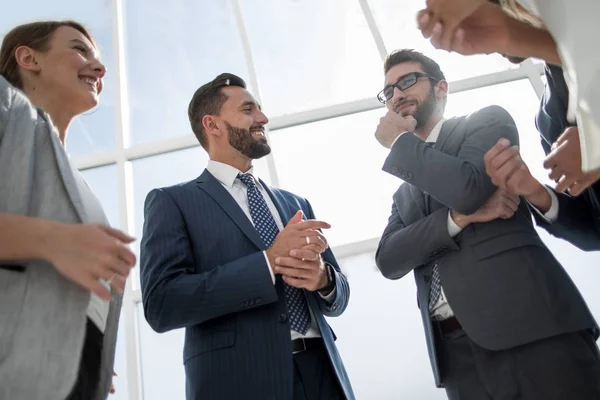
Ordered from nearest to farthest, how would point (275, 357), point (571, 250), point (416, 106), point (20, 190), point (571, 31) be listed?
point (571, 31)
point (20, 190)
point (275, 357)
point (416, 106)
point (571, 250)

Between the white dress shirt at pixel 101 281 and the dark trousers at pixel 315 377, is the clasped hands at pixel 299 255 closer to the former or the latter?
the dark trousers at pixel 315 377

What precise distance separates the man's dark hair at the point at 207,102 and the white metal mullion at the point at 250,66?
3.65ft

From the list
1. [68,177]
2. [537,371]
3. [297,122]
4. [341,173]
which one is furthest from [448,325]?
[297,122]

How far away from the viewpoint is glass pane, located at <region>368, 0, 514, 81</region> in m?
3.84

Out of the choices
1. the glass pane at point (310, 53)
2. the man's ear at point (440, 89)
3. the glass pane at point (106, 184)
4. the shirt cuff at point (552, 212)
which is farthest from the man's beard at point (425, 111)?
the glass pane at point (106, 184)

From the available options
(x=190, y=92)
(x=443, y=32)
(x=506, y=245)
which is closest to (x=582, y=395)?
(x=506, y=245)

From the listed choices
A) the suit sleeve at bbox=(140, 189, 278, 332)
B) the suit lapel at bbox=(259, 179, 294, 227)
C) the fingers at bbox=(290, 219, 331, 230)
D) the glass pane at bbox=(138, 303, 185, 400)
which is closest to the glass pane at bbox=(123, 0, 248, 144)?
the glass pane at bbox=(138, 303, 185, 400)

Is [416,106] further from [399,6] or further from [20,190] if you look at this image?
[399,6]

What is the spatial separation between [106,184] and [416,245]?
9.38ft

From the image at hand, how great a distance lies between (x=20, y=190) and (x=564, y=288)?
145 centimetres

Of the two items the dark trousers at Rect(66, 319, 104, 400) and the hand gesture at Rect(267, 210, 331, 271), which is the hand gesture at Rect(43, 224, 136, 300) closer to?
the dark trousers at Rect(66, 319, 104, 400)

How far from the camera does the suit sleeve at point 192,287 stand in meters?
1.51

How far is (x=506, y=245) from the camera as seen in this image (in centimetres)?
159

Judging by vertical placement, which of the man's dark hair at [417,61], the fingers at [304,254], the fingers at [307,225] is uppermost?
the man's dark hair at [417,61]
